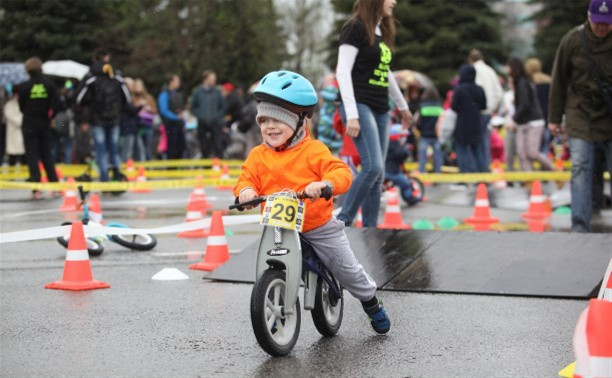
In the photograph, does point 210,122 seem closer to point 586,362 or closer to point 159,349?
point 159,349

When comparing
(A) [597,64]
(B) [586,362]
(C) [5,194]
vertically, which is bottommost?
(C) [5,194]

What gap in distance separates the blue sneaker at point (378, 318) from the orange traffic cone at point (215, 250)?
3194mm

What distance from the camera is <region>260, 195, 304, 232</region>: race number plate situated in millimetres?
5848

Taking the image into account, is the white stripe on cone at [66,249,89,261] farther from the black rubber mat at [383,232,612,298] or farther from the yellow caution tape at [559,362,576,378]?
the yellow caution tape at [559,362,576,378]

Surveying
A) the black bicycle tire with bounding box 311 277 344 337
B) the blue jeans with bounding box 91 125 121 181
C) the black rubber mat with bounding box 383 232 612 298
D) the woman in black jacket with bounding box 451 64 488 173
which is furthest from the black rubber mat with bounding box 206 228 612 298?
the woman in black jacket with bounding box 451 64 488 173

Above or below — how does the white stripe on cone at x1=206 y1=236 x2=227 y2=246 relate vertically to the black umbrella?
below

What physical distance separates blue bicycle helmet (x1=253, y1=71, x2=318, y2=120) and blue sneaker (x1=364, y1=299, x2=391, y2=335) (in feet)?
3.83

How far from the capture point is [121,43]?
5119cm

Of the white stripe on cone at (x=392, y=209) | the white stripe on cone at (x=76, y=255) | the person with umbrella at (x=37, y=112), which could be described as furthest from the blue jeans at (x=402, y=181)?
the white stripe on cone at (x=76, y=255)

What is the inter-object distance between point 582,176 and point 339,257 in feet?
15.2

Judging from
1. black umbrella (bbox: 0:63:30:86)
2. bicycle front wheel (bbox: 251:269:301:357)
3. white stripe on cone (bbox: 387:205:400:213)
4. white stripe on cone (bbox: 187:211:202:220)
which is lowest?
white stripe on cone (bbox: 187:211:202:220)

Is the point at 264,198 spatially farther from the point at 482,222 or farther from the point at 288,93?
the point at 482,222

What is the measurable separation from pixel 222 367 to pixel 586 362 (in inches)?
71.4

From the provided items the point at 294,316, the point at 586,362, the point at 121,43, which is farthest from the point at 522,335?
the point at 121,43
